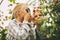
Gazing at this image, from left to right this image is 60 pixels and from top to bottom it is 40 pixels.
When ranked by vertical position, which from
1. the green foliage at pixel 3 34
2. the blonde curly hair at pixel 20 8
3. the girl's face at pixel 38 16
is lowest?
the green foliage at pixel 3 34

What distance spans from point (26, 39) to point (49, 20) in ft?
1.01

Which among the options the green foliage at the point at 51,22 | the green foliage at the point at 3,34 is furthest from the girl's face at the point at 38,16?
the green foliage at the point at 3,34

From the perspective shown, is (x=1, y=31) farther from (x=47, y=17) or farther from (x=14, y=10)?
(x=47, y=17)

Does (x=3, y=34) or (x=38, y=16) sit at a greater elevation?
(x=38, y=16)

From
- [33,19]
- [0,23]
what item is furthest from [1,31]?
[33,19]

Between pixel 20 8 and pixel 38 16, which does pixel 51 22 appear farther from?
pixel 20 8

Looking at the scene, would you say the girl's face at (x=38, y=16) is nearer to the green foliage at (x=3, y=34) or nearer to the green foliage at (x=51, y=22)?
the green foliage at (x=51, y=22)

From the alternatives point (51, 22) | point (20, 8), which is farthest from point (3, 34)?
point (51, 22)

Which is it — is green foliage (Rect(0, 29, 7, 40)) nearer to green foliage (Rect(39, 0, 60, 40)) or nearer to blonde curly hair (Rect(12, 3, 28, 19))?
blonde curly hair (Rect(12, 3, 28, 19))

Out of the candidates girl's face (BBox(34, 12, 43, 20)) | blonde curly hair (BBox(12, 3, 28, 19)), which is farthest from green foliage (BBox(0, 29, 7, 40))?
girl's face (BBox(34, 12, 43, 20))

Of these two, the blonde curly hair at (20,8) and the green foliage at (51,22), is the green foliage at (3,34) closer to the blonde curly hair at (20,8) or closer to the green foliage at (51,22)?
the blonde curly hair at (20,8)

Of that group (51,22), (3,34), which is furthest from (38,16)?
(3,34)

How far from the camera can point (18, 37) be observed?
3750 millimetres

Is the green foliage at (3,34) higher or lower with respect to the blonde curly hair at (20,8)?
lower
